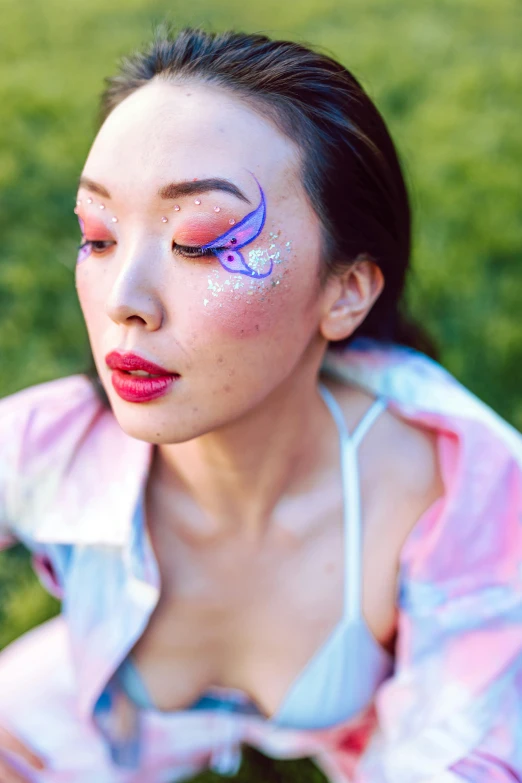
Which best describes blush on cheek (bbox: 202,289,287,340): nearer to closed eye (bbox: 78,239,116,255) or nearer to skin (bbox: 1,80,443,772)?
skin (bbox: 1,80,443,772)

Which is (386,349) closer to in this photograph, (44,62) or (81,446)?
(81,446)

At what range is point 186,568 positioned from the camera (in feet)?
6.15

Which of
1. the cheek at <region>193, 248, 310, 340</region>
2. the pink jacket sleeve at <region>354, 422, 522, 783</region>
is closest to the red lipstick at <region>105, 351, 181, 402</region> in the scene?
the cheek at <region>193, 248, 310, 340</region>

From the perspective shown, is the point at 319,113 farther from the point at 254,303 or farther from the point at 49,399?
the point at 49,399

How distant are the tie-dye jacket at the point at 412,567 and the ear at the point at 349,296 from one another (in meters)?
0.32

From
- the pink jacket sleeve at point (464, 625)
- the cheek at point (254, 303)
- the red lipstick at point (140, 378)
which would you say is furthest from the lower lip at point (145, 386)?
the pink jacket sleeve at point (464, 625)

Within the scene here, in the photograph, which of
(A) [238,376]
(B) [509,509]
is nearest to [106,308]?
(A) [238,376]

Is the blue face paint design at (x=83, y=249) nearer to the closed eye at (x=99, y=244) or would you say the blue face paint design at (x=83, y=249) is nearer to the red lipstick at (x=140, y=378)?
the closed eye at (x=99, y=244)

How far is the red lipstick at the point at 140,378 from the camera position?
1.46m

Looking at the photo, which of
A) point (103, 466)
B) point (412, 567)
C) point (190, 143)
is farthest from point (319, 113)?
point (412, 567)

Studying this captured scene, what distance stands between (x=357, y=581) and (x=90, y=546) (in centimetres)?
59

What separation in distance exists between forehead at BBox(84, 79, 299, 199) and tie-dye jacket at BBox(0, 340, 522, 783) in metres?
0.58

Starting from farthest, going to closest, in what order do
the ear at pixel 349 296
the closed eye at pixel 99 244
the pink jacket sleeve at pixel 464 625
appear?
the pink jacket sleeve at pixel 464 625, the ear at pixel 349 296, the closed eye at pixel 99 244

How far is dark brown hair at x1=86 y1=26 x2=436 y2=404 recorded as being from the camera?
1.51 metres
